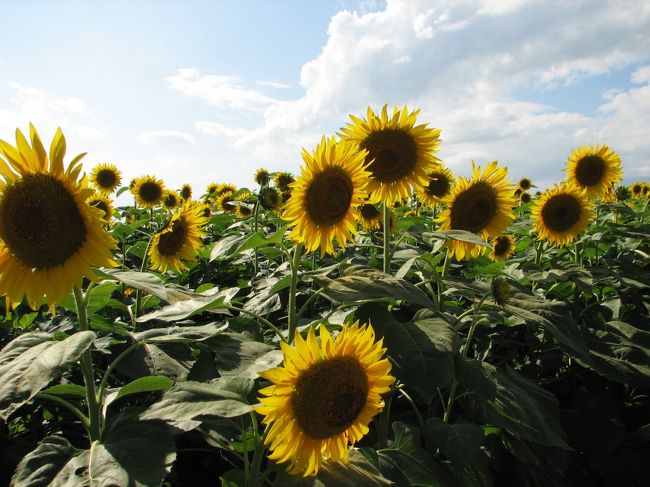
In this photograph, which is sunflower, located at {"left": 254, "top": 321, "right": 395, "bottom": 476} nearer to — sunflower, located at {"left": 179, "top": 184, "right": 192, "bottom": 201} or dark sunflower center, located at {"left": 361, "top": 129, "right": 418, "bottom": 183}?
dark sunflower center, located at {"left": 361, "top": 129, "right": 418, "bottom": 183}

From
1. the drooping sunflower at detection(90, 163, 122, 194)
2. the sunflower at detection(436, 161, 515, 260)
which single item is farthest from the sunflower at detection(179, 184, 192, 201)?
the sunflower at detection(436, 161, 515, 260)

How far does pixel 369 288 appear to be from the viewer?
1.83 m

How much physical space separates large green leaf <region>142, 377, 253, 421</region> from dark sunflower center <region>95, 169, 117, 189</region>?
878cm

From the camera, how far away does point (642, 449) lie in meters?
3.15

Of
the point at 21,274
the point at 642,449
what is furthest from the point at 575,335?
the point at 21,274

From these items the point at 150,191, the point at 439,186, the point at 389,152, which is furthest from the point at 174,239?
the point at 150,191

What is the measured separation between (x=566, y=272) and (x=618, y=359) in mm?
621

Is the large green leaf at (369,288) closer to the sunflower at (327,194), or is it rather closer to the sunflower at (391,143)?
the sunflower at (327,194)

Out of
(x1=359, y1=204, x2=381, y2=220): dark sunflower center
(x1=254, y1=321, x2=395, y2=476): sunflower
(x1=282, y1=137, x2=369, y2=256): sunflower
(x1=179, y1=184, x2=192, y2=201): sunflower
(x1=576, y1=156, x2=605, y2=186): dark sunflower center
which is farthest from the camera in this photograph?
(x1=179, y1=184, x2=192, y2=201): sunflower

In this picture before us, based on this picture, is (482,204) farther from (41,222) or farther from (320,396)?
(41,222)

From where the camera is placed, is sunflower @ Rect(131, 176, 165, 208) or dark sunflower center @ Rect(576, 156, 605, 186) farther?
sunflower @ Rect(131, 176, 165, 208)

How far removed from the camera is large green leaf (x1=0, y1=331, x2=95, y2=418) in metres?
1.50

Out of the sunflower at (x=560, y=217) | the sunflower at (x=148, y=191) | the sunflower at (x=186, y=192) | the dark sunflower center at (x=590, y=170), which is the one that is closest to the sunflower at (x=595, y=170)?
the dark sunflower center at (x=590, y=170)

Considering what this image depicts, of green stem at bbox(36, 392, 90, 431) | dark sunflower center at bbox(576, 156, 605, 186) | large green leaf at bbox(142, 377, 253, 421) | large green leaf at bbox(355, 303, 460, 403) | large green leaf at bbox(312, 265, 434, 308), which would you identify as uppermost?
dark sunflower center at bbox(576, 156, 605, 186)
